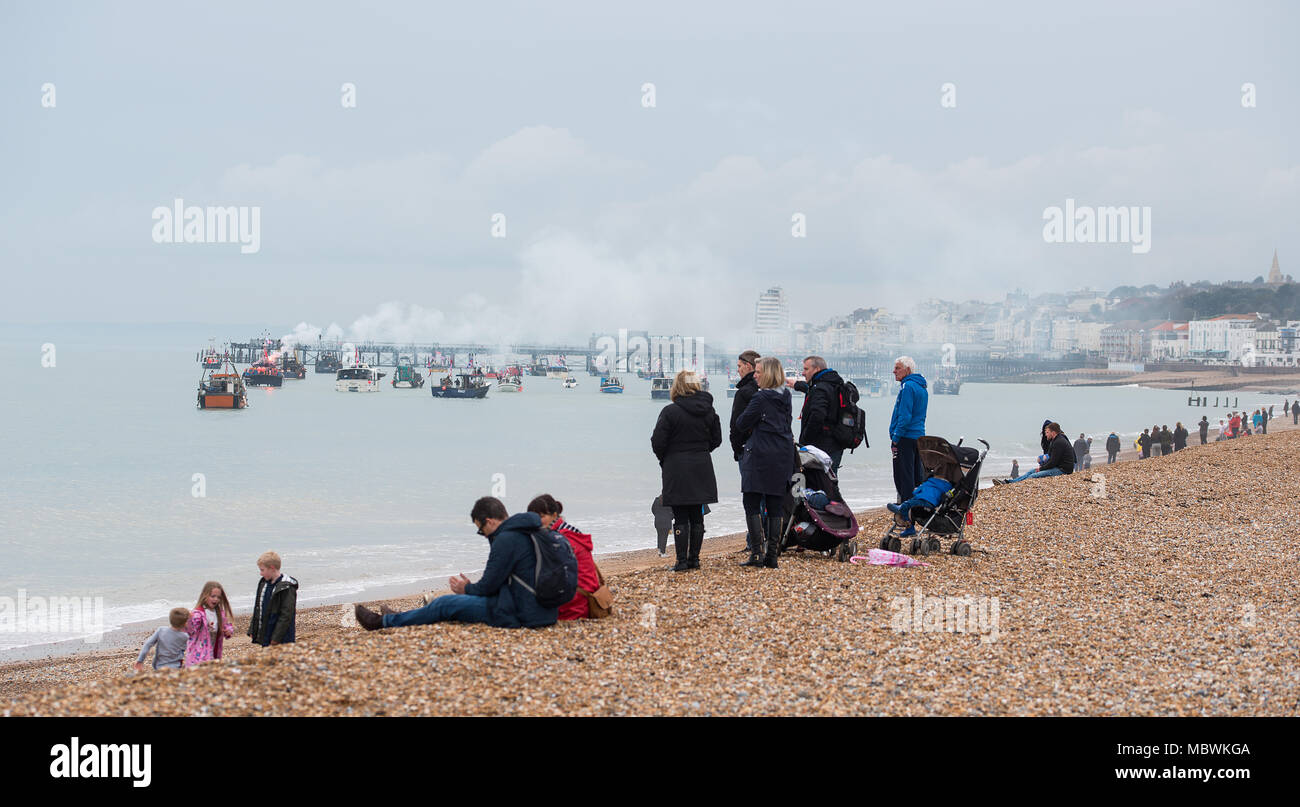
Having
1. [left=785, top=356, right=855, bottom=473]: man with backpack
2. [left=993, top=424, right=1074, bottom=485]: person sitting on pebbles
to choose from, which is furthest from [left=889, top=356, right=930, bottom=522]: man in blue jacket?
[left=993, top=424, right=1074, bottom=485]: person sitting on pebbles

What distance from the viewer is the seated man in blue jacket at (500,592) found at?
741 centimetres

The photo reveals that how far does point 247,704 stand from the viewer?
5.57m

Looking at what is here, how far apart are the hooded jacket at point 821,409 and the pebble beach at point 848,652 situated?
3.93ft

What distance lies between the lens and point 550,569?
294 inches

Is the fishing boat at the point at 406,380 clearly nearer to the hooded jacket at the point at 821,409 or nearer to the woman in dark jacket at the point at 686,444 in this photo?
the hooded jacket at the point at 821,409

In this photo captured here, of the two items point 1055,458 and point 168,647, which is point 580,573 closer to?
point 168,647

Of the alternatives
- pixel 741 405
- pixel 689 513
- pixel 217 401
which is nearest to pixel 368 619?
pixel 689 513

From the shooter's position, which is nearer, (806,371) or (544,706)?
(544,706)
